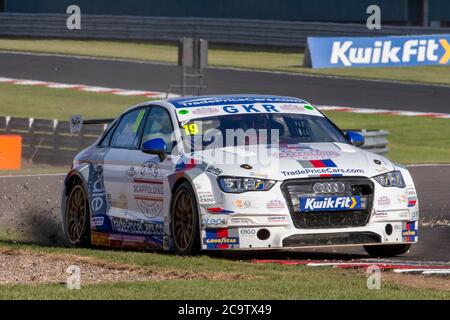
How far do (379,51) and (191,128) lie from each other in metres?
28.2

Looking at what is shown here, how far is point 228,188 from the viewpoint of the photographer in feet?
35.9

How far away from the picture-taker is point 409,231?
37.5 feet

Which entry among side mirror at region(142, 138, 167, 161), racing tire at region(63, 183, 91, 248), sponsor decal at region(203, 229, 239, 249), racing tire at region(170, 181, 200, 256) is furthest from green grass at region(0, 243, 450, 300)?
racing tire at region(63, 183, 91, 248)

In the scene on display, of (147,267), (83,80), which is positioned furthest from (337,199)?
(83,80)

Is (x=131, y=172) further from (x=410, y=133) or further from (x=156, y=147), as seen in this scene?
(x=410, y=133)

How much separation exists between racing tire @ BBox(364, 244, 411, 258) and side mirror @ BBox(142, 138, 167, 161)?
2022 mm

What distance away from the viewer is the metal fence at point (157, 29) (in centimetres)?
4656

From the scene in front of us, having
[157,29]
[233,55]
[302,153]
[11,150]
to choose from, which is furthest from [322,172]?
[157,29]

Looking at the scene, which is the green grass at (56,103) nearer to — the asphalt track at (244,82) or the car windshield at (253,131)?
the asphalt track at (244,82)

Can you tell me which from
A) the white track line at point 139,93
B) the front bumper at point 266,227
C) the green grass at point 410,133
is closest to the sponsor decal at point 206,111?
the front bumper at point 266,227

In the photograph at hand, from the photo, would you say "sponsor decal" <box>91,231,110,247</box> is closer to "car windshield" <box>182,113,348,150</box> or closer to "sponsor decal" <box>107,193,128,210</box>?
"sponsor decal" <box>107,193,128,210</box>

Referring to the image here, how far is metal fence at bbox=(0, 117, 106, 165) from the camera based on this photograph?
92.4ft

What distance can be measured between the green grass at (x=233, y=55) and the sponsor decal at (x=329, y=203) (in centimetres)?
2747

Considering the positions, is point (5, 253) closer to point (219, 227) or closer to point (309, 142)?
point (219, 227)
